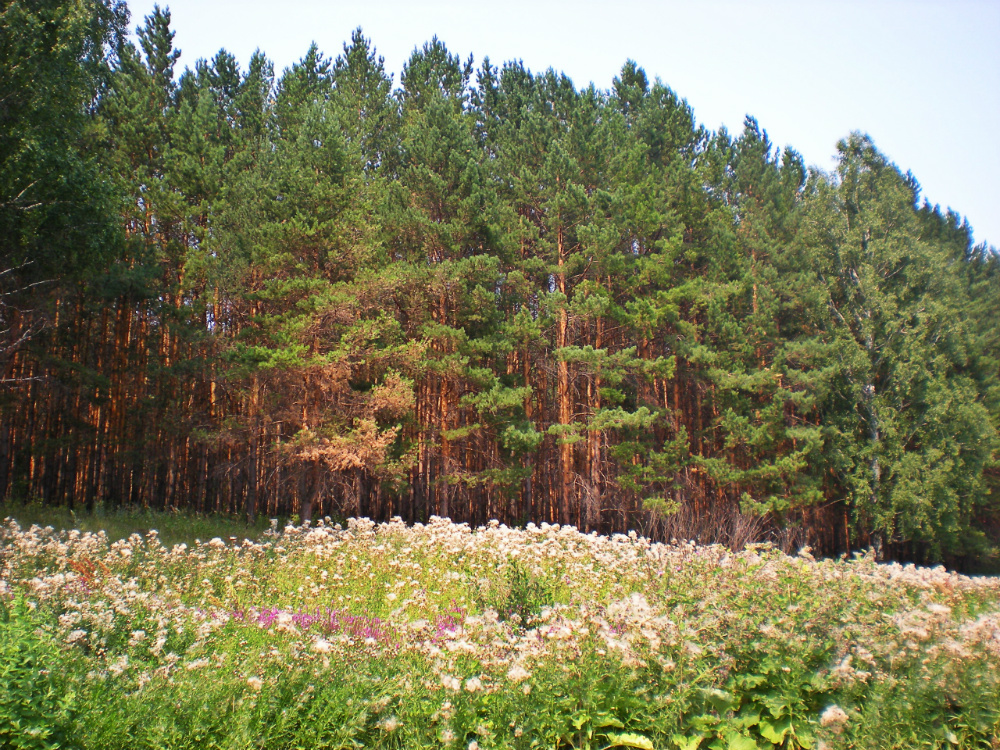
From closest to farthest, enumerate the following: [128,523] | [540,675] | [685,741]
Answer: [685,741] < [540,675] < [128,523]

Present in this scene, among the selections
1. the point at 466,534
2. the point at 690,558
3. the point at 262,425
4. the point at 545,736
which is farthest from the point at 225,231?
the point at 545,736

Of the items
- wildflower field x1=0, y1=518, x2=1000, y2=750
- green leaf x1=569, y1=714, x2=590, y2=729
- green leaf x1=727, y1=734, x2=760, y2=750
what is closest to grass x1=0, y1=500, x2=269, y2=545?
wildflower field x1=0, y1=518, x2=1000, y2=750

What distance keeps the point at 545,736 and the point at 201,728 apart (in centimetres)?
182

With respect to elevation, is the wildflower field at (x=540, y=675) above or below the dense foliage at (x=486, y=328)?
below

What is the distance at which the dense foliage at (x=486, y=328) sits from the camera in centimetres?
1855

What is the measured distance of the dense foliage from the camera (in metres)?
18.5

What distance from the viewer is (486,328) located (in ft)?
68.7

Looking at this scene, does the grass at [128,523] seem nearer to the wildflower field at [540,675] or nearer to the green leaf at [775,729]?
the wildflower field at [540,675]

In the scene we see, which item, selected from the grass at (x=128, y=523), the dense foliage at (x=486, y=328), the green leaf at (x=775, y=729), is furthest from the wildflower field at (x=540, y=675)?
the dense foliage at (x=486, y=328)

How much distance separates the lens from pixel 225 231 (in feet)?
66.9

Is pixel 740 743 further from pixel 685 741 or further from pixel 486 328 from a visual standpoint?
pixel 486 328

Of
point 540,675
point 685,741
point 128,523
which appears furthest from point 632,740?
point 128,523

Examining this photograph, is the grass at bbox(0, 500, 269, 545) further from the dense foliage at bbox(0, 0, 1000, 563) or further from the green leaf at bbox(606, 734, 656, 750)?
the green leaf at bbox(606, 734, 656, 750)

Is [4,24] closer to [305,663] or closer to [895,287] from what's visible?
[305,663]
